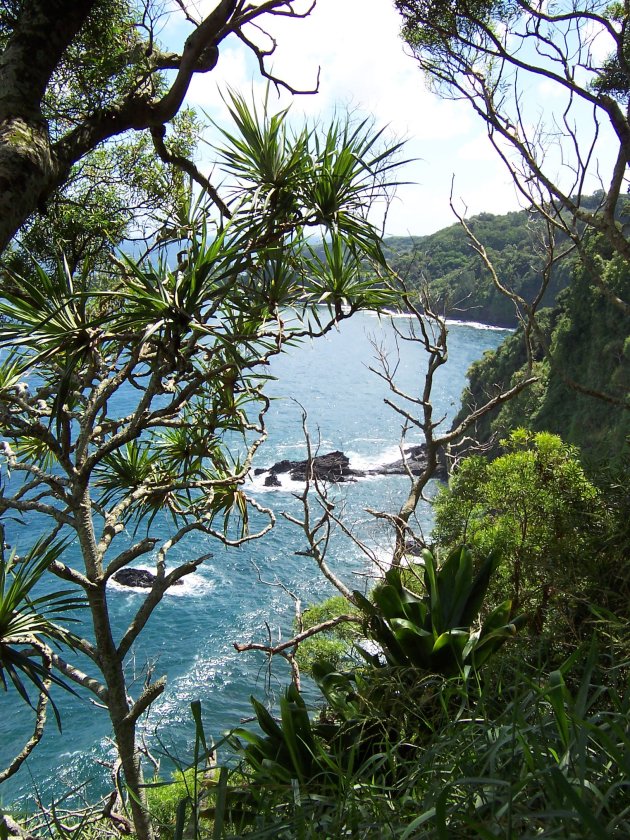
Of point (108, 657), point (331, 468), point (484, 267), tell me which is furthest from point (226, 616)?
point (484, 267)

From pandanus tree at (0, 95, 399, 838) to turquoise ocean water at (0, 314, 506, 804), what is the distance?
0.40 meters

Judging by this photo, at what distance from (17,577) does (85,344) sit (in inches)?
33.8

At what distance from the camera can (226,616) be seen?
536 inches

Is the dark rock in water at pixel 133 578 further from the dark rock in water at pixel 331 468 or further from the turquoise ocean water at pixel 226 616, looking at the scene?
the dark rock in water at pixel 331 468

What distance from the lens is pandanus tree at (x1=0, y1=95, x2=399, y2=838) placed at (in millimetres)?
2424

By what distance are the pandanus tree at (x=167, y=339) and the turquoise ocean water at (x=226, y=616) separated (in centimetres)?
40

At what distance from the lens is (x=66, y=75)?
3188 mm

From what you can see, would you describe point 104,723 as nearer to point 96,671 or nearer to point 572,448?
point 96,671

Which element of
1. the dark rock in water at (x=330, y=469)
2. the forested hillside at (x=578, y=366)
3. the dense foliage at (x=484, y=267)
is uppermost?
the dense foliage at (x=484, y=267)

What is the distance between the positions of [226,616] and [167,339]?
39.4ft

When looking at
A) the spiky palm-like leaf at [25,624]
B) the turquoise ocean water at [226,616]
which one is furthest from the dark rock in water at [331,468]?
the spiky palm-like leaf at [25,624]

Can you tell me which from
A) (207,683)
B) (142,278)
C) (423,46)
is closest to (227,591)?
(207,683)

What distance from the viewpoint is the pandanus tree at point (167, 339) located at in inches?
95.4

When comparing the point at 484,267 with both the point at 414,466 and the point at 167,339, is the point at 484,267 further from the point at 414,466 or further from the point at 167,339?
the point at 167,339
